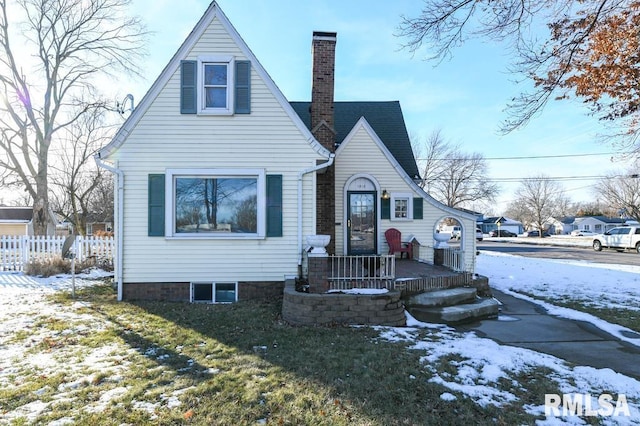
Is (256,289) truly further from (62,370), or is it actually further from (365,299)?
(62,370)

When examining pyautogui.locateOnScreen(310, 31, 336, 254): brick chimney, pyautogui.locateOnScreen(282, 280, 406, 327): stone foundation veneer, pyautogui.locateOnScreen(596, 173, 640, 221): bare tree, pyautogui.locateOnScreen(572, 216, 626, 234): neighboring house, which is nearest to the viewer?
pyautogui.locateOnScreen(282, 280, 406, 327): stone foundation veneer

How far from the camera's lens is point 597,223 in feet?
230

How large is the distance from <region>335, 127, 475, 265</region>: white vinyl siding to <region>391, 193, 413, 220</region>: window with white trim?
11 centimetres

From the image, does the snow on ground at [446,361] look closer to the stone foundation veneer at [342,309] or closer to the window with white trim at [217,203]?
the stone foundation veneer at [342,309]

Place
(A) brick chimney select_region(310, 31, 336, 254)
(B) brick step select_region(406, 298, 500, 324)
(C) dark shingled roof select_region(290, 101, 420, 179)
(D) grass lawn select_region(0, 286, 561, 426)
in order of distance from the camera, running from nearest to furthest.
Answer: (D) grass lawn select_region(0, 286, 561, 426) → (B) brick step select_region(406, 298, 500, 324) → (A) brick chimney select_region(310, 31, 336, 254) → (C) dark shingled roof select_region(290, 101, 420, 179)

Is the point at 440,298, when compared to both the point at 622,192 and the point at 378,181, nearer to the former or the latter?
the point at 378,181

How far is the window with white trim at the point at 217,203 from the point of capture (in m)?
7.61

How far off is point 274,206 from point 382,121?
8547 millimetres

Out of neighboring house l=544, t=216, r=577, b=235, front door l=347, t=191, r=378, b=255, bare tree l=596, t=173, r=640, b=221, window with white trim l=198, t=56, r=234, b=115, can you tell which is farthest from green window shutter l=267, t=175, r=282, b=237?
neighboring house l=544, t=216, r=577, b=235

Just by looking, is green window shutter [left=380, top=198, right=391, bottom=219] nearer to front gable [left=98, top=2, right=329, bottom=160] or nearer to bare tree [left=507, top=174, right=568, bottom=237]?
front gable [left=98, top=2, right=329, bottom=160]

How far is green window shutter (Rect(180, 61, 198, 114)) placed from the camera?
24.8ft

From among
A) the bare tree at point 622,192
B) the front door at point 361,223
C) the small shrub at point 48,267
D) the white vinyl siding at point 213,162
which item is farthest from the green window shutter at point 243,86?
the bare tree at point 622,192

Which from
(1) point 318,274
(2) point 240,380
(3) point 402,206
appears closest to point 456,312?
(1) point 318,274

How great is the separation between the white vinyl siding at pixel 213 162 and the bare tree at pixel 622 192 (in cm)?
6332
